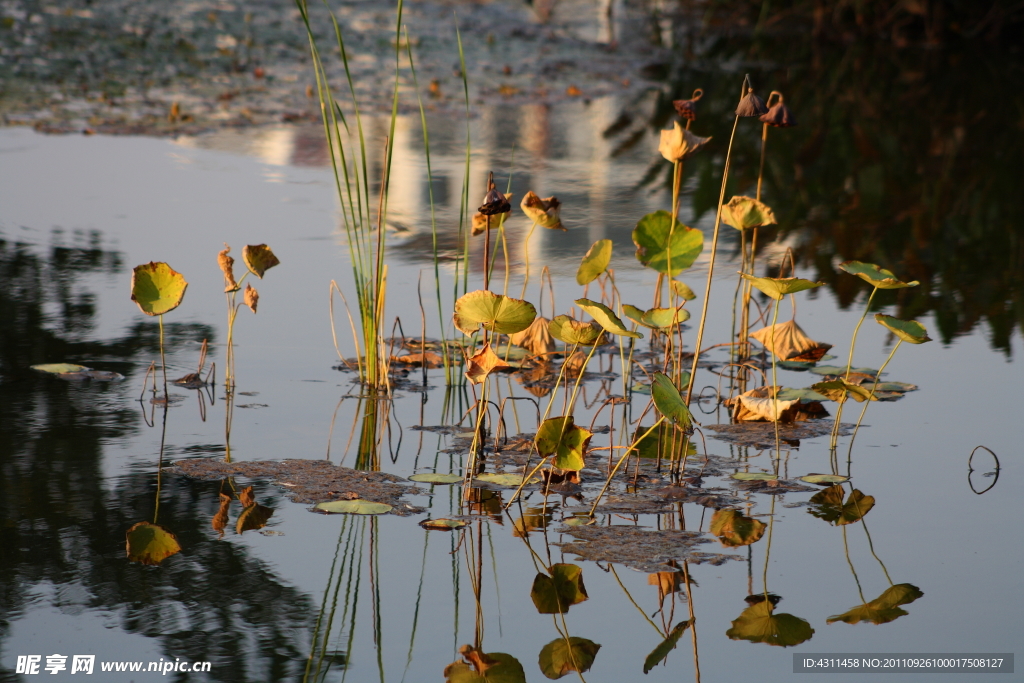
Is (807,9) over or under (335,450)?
over

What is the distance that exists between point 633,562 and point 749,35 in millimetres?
11887

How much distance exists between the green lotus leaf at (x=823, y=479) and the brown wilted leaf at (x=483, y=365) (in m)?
0.65

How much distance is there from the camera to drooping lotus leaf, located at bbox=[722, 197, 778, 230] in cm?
235

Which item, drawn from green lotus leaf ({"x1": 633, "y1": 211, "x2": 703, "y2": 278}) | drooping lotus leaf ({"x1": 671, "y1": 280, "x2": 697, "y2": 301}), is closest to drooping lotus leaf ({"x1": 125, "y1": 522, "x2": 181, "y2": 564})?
green lotus leaf ({"x1": 633, "y1": 211, "x2": 703, "y2": 278})

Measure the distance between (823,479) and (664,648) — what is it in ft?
2.38

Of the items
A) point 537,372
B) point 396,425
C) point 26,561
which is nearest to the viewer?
point 26,561

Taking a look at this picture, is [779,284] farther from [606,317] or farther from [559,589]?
[559,589]

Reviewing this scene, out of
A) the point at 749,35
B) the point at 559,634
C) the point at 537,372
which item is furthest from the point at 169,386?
the point at 749,35

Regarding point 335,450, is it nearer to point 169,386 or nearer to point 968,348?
point 169,386

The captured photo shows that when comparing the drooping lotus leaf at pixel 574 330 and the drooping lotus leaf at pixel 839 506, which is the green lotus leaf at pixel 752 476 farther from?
the drooping lotus leaf at pixel 574 330

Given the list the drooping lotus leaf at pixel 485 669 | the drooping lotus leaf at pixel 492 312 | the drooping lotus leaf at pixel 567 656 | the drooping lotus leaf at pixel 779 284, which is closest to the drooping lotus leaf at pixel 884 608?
the drooping lotus leaf at pixel 567 656

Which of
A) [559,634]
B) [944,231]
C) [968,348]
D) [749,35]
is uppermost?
[749,35]

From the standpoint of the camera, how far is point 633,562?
5.88 feet

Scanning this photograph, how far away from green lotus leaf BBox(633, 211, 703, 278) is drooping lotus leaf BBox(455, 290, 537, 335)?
0.42 metres
